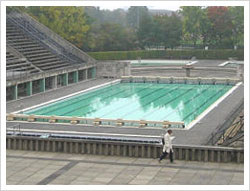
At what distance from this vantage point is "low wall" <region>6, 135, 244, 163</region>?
18.2 m

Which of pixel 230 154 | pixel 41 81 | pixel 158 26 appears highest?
pixel 158 26

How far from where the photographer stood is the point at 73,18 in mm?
52656

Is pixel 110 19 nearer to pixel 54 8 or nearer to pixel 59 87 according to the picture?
pixel 54 8

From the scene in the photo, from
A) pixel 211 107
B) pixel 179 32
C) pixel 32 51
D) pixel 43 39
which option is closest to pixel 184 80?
pixel 43 39

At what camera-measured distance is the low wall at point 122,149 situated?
59.9ft

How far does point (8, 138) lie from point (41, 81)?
552 inches

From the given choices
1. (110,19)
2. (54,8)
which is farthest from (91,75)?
(110,19)

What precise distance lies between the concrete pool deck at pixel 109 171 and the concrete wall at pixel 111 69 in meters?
22.8

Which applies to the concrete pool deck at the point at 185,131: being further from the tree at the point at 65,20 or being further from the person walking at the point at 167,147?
the tree at the point at 65,20

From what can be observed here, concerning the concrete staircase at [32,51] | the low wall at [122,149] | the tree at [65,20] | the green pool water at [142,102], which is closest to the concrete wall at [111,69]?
the green pool water at [142,102]

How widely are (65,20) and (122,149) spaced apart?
34.2 metres

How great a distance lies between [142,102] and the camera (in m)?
31.8

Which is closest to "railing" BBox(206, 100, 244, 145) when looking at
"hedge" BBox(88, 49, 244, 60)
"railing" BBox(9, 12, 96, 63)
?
"railing" BBox(9, 12, 96, 63)

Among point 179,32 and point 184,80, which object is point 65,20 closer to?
point 179,32
